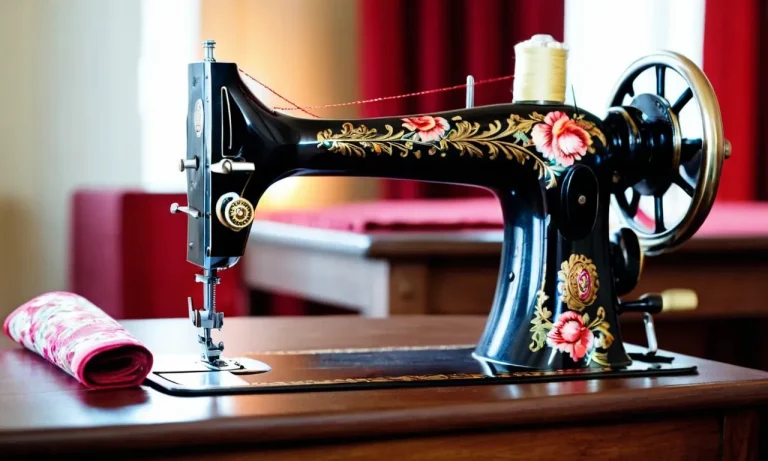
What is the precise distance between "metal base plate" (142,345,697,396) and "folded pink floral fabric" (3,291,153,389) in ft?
0.09

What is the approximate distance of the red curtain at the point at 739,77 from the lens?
4.06 meters

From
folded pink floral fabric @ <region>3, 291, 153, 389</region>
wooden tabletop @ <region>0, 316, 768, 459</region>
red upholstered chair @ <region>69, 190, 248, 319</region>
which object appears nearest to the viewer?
wooden tabletop @ <region>0, 316, 768, 459</region>

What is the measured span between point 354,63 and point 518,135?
2.89 metres

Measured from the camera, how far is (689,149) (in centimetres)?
117

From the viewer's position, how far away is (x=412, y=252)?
2064mm

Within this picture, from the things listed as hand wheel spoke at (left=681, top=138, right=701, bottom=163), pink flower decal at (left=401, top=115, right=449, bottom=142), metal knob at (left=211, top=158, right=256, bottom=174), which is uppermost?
pink flower decal at (left=401, top=115, right=449, bottom=142)

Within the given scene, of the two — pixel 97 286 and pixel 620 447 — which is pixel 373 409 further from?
pixel 97 286

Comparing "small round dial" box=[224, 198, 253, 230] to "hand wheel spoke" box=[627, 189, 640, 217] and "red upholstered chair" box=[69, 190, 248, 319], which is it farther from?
"red upholstered chair" box=[69, 190, 248, 319]

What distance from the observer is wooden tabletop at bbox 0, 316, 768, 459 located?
0.83 meters

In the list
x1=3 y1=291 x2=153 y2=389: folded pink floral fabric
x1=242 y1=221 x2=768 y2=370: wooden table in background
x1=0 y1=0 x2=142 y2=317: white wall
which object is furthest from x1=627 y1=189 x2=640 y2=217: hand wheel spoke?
x1=0 y1=0 x2=142 y2=317: white wall

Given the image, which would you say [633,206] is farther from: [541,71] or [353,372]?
[353,372]

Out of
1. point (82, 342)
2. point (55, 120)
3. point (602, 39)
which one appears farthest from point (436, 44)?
point (82, 342)

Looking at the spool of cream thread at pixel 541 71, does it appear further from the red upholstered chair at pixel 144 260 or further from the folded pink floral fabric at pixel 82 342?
the red upholstered chair at pixel 144 260

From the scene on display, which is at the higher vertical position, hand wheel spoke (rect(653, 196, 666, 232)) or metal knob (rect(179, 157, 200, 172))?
metal knob (rect(179, 157, 200, 172))
